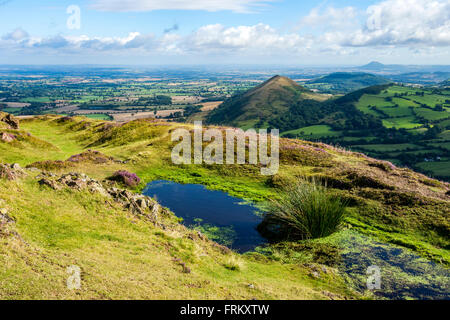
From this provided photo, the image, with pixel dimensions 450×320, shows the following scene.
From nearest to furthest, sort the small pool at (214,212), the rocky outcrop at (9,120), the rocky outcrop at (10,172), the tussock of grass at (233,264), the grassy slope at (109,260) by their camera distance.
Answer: the grassy slope at (109,260) → the tussock of grass at (233,264) → the rocky outcrop at (10,172) → the small pool at (214,212) → the rocky outcrop at (9,120)

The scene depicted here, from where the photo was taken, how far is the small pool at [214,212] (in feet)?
80.0

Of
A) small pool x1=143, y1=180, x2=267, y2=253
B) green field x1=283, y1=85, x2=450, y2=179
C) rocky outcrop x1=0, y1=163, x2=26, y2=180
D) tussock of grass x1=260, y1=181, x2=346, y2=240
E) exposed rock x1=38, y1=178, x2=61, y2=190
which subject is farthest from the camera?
green field x1=283, y1=85, x2=450, y2=179

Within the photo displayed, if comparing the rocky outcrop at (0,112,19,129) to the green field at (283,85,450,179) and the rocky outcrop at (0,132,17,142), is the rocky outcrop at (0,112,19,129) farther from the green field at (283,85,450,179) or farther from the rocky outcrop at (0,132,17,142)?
the green field at (283,85,450,179)

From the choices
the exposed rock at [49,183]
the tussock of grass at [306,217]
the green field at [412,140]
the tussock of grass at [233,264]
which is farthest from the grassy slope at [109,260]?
the green field at [412,140]

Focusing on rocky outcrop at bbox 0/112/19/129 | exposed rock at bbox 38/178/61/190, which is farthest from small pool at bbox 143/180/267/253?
rocky outcrop at bbox 0/112/19/129

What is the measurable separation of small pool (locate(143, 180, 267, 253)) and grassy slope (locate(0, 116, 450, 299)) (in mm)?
2300

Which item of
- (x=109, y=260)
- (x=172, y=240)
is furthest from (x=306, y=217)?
(x=109, y=260)

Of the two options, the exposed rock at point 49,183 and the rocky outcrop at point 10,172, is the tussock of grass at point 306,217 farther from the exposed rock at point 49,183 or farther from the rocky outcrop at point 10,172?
the rocky outcrop at point 10,172

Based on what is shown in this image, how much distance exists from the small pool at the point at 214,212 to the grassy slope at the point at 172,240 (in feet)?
7.55

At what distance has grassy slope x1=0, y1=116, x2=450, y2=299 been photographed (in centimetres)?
1288

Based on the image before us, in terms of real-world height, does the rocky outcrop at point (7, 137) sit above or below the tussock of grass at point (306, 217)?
above

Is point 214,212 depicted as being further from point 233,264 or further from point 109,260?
point 109,260

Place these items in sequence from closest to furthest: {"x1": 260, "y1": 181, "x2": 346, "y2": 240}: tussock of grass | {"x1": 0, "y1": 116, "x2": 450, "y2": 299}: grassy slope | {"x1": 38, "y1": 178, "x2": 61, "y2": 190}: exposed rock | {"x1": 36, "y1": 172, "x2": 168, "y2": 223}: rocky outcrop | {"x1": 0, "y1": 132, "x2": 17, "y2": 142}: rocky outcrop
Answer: {"x1": 0, "y1": 116, "x2": 450, "y2": 299}: grassy slope < {"x1": 38, "y1": 178, "x2": 61, "y2": 190}: exposed rock < {"x1": 36, "y1": 172, "x2": 168, "y2": 223}: rocky outcrop < {"x1": 260, "y1": 181, "x2": 346, "y2": 240}: tussock of grass < {"x1": 0, "y1": 132, "x2": 17, "y2": 142}: rocky outcrop

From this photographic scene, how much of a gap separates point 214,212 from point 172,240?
32.9 feet
